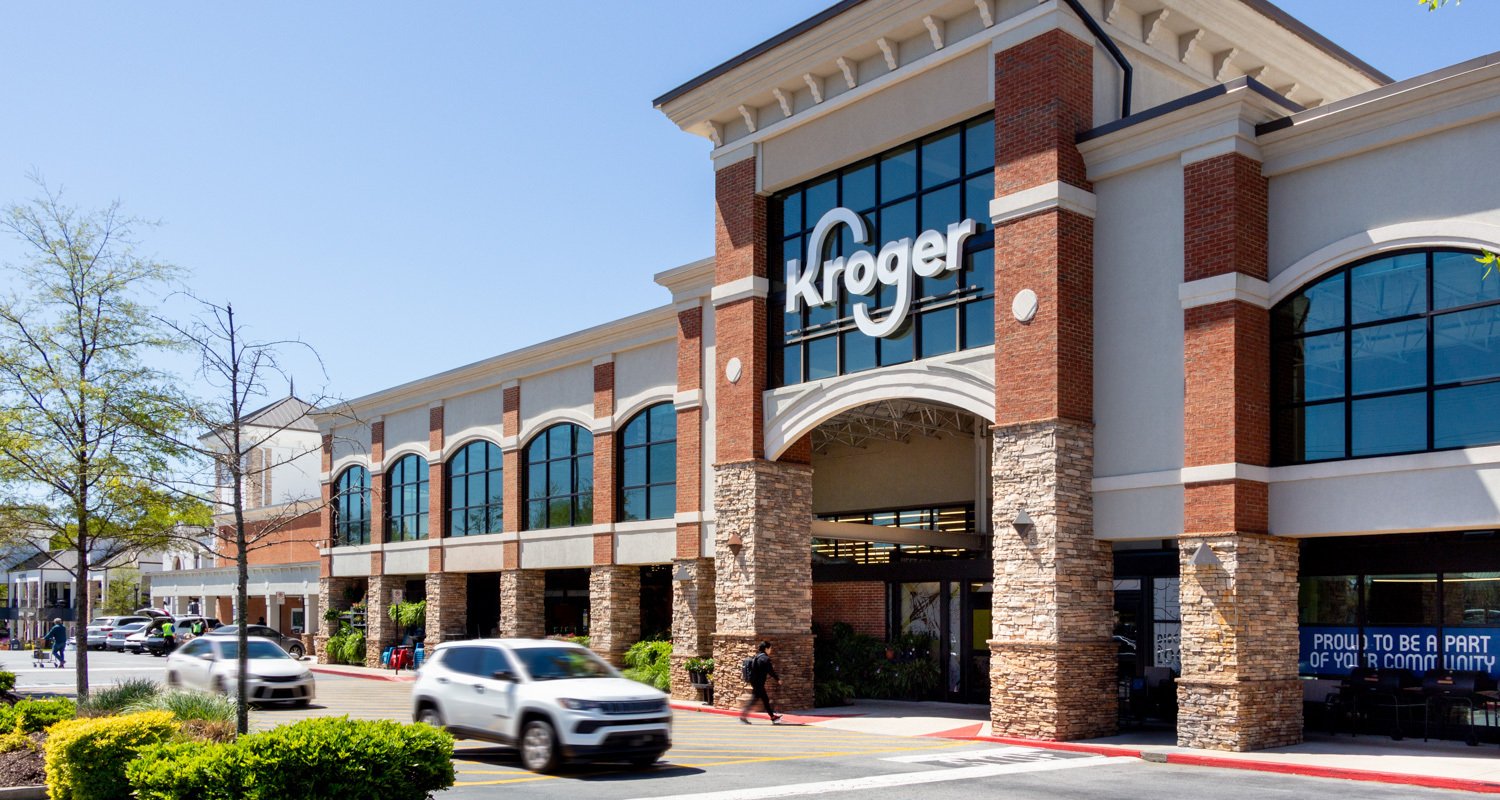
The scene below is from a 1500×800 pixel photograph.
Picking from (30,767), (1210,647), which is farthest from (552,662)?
(1210,647)

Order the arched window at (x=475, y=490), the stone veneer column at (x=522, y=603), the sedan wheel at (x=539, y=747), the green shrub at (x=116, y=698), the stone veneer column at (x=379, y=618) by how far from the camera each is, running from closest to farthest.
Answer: the sedan wheel at (x=539, y=747) < the green shrub at (x=116, y=698) < the stone veneer column at (x=522, y=603) < the arched window at (x=475, y=490) < the stone veneer column at (x=379, y=618)

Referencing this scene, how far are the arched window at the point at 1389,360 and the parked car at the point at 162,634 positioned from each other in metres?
45.7

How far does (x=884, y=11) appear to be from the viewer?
24312mm

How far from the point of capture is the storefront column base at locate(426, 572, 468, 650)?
1598 inches

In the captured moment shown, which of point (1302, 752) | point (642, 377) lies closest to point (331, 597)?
point (642, 377)

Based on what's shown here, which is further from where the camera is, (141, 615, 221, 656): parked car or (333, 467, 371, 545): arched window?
(141, 615, 221, 656): parked car

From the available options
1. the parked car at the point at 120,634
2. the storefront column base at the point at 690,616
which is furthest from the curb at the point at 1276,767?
the parked car at the point at 120,634

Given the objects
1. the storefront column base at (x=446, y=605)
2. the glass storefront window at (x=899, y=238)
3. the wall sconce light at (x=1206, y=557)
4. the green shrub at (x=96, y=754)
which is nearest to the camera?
the green shrub at (x=96, y=754)

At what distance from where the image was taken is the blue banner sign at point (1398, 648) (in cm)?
2069

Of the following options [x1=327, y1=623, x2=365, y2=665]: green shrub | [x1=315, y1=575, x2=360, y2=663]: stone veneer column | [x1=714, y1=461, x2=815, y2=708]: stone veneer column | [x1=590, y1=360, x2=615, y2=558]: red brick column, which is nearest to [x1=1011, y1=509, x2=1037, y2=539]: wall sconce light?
[x1=714, y1=461, x2=815, y2=708]: stone veneer column

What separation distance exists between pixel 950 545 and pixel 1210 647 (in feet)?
31.9

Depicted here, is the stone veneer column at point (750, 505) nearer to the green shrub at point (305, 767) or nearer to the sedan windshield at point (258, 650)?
the sedan windshield at point (258, 650)

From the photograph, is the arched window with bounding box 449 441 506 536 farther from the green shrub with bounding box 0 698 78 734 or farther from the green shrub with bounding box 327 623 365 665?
the green shrub with bounding box 0 698 78 734

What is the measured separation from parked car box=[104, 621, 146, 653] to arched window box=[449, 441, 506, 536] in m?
22.5
